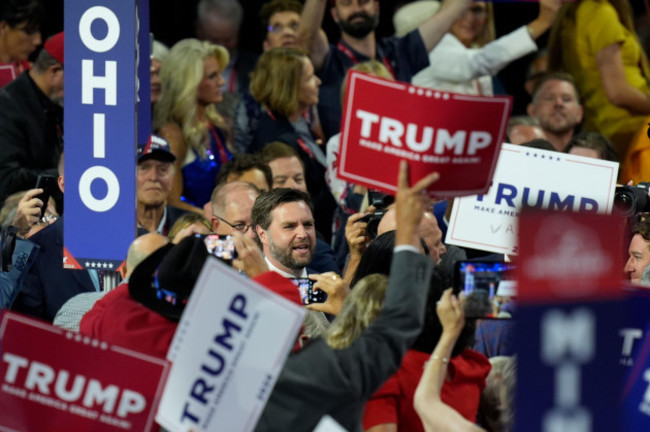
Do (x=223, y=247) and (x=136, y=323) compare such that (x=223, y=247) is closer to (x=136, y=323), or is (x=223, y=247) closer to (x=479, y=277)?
(x=136, y=323)

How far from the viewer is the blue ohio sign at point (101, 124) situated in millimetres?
5406

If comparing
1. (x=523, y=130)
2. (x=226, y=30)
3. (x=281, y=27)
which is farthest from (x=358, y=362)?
(x=226, y=30)

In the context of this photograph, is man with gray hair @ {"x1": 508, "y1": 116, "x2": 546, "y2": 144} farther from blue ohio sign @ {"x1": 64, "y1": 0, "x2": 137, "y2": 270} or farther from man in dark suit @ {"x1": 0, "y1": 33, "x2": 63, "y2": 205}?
blue ohio sign @ {"x1": 64, "y1": 0, "x2": 137, "y2": 270}

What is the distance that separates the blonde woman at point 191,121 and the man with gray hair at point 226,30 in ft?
4.13

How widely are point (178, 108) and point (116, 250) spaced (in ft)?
9.63

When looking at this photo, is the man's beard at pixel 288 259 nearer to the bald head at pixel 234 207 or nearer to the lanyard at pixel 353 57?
the bald head at pixel 234 207

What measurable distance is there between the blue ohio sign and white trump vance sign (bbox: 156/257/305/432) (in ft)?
4.54

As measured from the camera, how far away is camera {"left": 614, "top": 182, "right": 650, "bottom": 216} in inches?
245

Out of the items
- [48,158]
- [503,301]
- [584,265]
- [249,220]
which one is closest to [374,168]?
[503,301]

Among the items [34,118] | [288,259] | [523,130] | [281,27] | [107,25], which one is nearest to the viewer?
[107,25]

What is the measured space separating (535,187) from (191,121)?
9.01 feet

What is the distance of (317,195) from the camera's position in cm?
835

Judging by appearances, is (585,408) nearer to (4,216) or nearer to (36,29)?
(4,216)

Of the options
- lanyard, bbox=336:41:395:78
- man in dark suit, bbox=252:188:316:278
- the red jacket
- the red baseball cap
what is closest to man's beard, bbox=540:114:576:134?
lanyard, bbox=336:41:395:78
